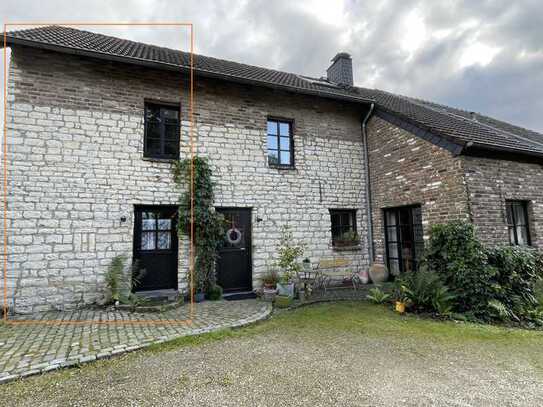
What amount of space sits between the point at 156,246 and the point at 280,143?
396cm

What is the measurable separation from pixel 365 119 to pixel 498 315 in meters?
5.65

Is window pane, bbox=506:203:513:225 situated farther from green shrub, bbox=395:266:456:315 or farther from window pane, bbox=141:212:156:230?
window pane, bbox=141:212:156:230

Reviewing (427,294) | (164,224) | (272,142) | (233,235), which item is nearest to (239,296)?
(233,235)

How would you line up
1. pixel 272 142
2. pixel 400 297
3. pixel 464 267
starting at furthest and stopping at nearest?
pixel 272 142, pixel 400 297, pixel 464 267

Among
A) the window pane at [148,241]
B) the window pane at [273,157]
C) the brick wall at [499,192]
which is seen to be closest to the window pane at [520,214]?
the brick wall at [499,192]

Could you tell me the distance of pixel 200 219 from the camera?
6000 millimetres

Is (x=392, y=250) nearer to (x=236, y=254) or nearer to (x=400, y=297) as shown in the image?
(x=400, y=297)

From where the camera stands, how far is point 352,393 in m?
2.54

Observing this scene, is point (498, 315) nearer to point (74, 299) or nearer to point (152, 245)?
point (152, 245)

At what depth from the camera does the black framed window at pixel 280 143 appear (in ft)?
23.9

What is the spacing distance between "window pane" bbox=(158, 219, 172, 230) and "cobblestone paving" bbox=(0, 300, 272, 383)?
1804mm

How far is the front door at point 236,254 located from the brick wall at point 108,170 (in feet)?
0.65

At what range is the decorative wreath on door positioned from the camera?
6527mm

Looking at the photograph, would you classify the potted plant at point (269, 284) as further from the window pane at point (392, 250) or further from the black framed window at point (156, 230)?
the window pane at point (392, 250)
